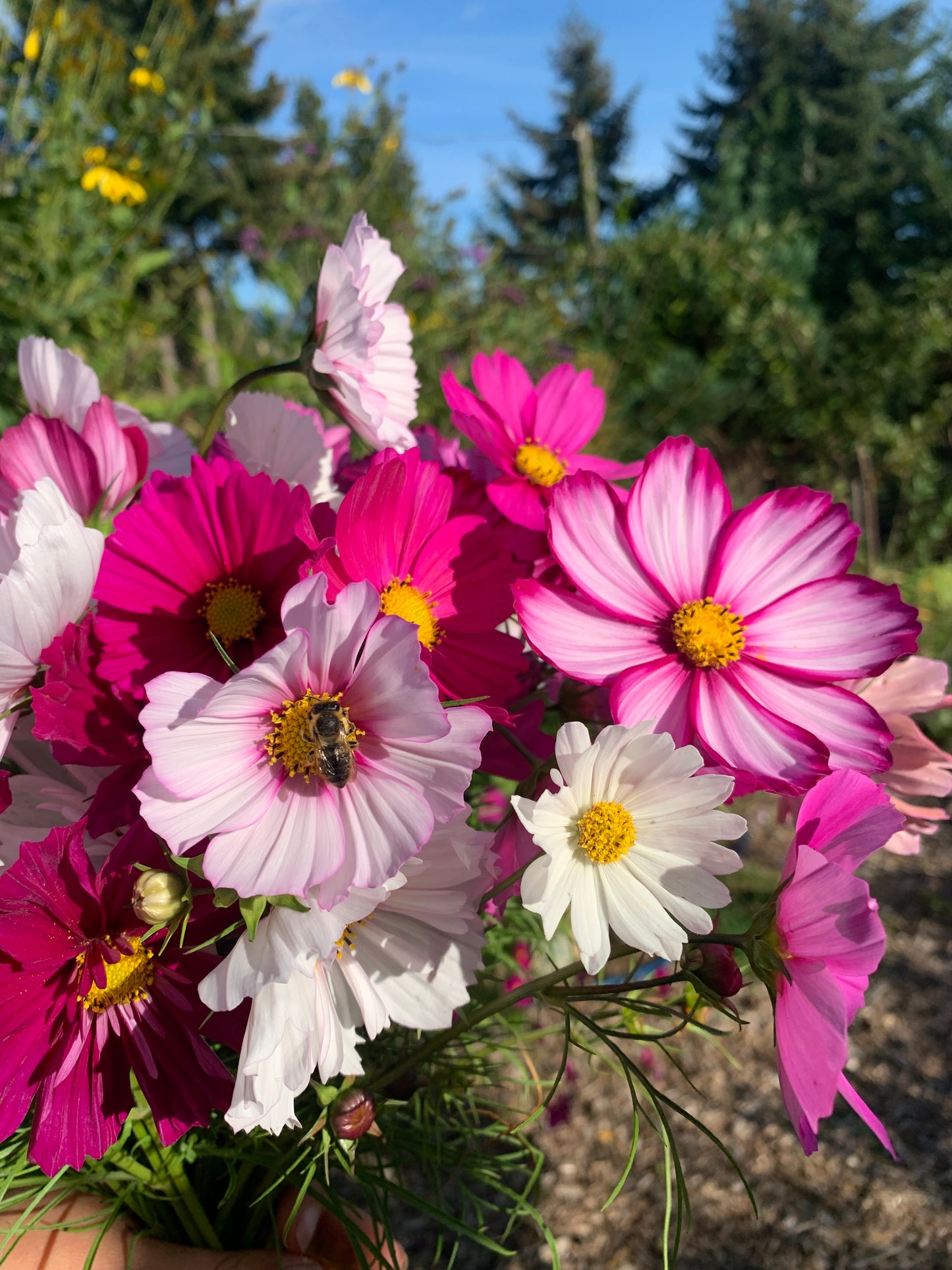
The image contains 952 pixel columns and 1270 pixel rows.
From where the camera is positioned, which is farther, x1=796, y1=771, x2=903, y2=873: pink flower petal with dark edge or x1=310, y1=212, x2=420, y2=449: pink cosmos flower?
x1=310, y1=212, x2=420, y2=449: pink cosmos flower

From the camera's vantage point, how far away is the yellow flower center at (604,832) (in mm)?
374

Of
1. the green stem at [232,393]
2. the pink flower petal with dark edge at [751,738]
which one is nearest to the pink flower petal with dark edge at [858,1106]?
the pink flower petal with dark edge at [751,738]

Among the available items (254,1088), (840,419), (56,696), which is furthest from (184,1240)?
(840,419)

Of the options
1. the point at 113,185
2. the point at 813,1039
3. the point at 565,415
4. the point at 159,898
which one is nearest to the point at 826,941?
the point at 813,1039

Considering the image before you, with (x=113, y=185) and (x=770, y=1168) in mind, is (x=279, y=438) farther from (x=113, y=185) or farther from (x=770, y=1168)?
(x=113, y=185)

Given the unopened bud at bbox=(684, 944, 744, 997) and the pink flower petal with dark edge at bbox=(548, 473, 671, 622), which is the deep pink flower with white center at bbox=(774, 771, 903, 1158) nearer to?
the unopened bud at bbox=(684, 944, 744, 997)

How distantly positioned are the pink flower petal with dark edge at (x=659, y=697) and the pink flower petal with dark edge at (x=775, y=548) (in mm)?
55

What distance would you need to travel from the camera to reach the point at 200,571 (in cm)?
40

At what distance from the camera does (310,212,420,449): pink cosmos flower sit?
446 mm

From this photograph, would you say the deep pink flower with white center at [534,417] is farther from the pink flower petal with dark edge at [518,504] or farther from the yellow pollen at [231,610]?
the yellow pollen at [231,610]

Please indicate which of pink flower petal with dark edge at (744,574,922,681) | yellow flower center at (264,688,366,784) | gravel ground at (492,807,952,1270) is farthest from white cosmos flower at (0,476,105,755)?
gravel ground at (492,807,952,1270)

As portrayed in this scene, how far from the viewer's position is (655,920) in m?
0.36

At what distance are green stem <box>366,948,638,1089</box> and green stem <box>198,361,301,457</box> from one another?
0.34 meters

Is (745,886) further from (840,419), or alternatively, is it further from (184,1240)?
(840,419)
